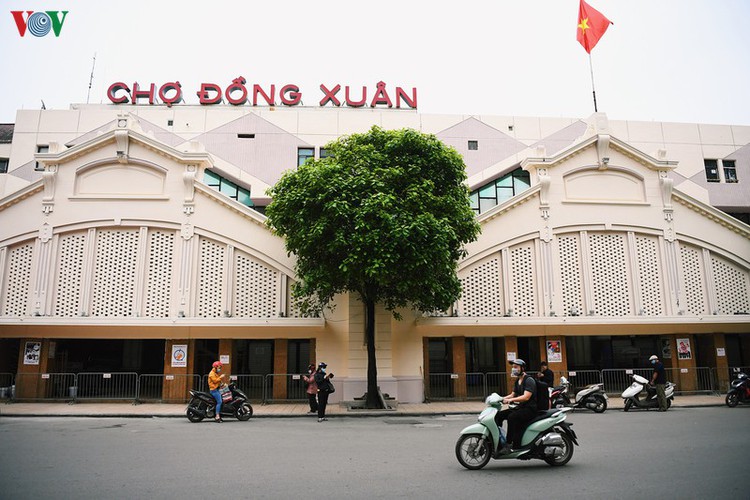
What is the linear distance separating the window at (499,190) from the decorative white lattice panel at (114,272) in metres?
17.2

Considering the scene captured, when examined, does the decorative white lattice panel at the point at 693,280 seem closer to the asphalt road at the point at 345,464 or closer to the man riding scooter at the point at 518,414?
the asphalt road at the point at 345,464

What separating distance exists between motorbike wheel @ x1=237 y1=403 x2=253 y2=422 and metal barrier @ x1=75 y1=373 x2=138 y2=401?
259 inches

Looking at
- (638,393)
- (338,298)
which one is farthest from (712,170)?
(338,298)

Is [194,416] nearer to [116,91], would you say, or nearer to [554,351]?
[554,351]

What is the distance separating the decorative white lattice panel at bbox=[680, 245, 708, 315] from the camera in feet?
78.6

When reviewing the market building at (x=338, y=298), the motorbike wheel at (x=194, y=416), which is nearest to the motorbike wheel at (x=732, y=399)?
the market building at (x=338, y=298)

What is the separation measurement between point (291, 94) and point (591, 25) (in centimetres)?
1843

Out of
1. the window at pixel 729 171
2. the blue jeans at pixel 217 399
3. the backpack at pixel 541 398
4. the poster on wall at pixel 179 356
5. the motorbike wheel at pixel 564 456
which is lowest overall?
the motorbike wheel at pixel 564 456

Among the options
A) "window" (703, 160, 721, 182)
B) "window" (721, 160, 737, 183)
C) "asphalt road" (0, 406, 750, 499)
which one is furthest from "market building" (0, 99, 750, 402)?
"window" (721, 160, 737, 183)

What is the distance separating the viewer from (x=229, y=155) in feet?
105

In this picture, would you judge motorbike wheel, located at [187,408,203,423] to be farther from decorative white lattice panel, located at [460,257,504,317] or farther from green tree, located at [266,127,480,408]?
decorative white lattice panel, located at [460,257,504,317]

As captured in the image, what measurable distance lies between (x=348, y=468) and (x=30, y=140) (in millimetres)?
33299

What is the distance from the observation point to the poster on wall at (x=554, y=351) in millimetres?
22672

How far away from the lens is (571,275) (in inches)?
920
